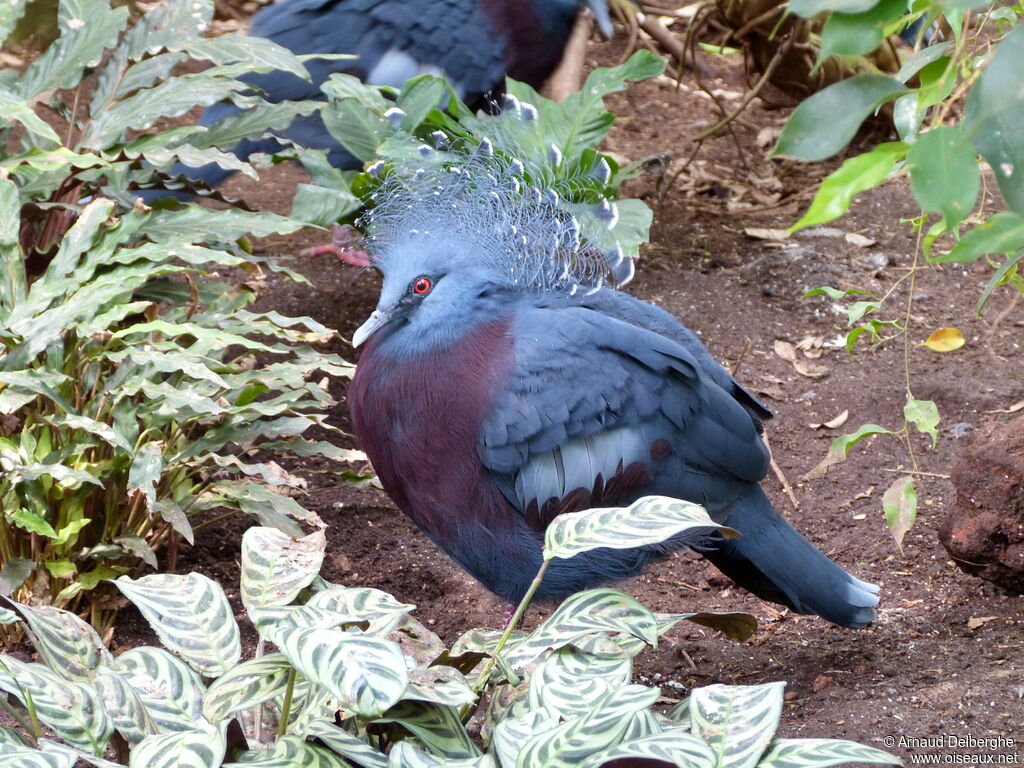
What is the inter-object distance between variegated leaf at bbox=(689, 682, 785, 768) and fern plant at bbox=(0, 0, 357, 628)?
121 cm

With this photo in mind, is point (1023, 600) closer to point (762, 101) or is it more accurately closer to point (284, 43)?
point (284, 43)

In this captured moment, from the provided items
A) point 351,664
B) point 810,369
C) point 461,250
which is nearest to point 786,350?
point 810,369

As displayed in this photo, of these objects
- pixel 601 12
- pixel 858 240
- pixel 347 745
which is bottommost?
pixel 858 240

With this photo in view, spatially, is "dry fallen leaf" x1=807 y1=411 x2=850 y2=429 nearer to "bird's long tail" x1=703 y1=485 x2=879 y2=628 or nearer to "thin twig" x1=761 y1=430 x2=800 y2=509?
"thin twig" x1=761 y1=430 x2=800 y2=509

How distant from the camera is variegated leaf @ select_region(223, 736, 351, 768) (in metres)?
1.47

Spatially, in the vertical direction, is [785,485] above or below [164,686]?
below

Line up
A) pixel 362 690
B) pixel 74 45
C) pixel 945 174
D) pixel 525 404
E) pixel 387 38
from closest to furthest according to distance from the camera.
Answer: pixel 945 174, pixel 362 690, pixel 525 404, pixel 74 45, pixel 387 38

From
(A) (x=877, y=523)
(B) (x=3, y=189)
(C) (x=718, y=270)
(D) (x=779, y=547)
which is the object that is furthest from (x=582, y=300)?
(C) (x=718, y=270)

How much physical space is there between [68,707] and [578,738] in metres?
0.73

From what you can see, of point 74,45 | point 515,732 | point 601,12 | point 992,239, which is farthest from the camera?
point 601,12

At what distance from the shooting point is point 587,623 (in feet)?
5.67

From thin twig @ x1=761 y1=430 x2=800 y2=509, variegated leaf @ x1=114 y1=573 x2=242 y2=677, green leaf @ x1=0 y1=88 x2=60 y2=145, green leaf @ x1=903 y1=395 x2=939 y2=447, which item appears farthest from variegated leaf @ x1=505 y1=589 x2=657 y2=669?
green leaf @ x1=0 y1=88 x2=60 y2=145

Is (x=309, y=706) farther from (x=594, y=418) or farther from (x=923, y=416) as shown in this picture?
(x=923, y=416)

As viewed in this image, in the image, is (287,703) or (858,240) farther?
(858,240)
